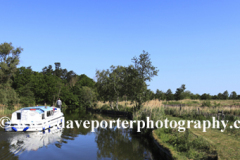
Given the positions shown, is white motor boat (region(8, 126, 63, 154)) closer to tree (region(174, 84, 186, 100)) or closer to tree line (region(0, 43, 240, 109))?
tree line (region(0, 43, 240, 109))

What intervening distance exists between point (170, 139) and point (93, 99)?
42772mm

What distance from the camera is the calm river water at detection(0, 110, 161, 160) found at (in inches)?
449

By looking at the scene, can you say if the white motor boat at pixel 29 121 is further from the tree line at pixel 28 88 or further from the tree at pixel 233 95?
the tree at pixel 233 95

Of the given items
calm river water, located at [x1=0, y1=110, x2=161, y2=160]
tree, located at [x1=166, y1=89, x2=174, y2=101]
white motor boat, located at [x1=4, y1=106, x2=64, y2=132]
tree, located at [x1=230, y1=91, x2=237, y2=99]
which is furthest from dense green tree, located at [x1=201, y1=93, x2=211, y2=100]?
white motor boat, located at [x1=4, y1=106, x2=64, y2=132]

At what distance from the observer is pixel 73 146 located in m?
13.4

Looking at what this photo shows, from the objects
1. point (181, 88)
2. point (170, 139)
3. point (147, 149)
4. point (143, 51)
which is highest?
point (143, 51)

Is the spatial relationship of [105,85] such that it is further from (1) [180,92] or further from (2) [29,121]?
(2) [29,121]

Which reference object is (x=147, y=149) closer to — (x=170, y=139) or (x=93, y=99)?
(x=170, y=139)

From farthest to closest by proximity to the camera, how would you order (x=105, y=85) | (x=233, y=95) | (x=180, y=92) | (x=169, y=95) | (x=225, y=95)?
(x=169, y=95)
(x=225, y=95)
(x=233, y=95)
(x=180, y=92)
(x=105, y=85)

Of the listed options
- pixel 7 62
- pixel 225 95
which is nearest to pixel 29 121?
pixel 7 62

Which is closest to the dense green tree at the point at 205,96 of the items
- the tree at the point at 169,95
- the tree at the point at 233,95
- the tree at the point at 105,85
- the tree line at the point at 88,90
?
the tree line at the point at 88,90

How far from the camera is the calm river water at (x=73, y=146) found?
1140 centimetres

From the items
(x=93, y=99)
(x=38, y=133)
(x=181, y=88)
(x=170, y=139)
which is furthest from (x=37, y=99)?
(x=170, y=139)

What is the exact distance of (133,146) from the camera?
46.3 feet
